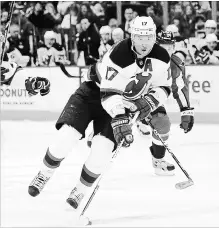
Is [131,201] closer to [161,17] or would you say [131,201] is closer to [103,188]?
[103,188]

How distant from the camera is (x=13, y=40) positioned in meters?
9.95

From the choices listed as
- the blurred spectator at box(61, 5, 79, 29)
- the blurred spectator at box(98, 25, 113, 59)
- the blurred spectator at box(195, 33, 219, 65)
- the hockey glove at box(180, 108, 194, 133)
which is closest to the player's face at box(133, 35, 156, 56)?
the hockey glove at box(180, 108, 194, 133)

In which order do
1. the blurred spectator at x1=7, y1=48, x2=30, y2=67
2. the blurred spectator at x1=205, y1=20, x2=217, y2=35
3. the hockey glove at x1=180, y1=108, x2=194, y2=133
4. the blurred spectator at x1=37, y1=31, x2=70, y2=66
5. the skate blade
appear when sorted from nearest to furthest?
the hockey glove at x1=180, y1=108, x2=194, y2=133 < the skate blade < the blurred spectator at x1=205, y1=20, x2=217, y2=35 < the blurred spectator at x1=37, y1=31, x2=70, y2=66 < the blurred spectator at x1=7, y1=48, x2=30, y2=67

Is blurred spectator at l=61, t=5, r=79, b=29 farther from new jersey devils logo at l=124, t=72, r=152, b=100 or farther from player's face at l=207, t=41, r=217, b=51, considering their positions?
new jersey devils logo at l=124, t=72, r=152, b=100

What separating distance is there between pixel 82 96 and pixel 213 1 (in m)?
4.93

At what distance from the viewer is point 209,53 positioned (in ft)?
29.1

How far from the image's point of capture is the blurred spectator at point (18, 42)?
9773 mm

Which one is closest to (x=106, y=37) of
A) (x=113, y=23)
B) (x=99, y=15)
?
(x=113, y=23)

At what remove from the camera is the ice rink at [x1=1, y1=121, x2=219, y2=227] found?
12.9 ft

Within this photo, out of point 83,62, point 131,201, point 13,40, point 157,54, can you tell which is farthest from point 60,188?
point 13,40

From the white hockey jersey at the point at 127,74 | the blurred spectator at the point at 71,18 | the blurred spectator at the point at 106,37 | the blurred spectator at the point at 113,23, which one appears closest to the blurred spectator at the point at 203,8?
the blurred spectator at the point at 113,23

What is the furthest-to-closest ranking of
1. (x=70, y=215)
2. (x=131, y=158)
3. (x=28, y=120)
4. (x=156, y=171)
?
1. (x=28, y=120)
2. (x=131, y=158)
3. (x=156, y=171)
4. (x=70, y=215)

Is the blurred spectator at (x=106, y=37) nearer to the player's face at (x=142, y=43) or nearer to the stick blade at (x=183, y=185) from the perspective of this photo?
the stick blade at (x=183, y=185)

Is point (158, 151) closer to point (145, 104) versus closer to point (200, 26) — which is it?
point (145, 104)
